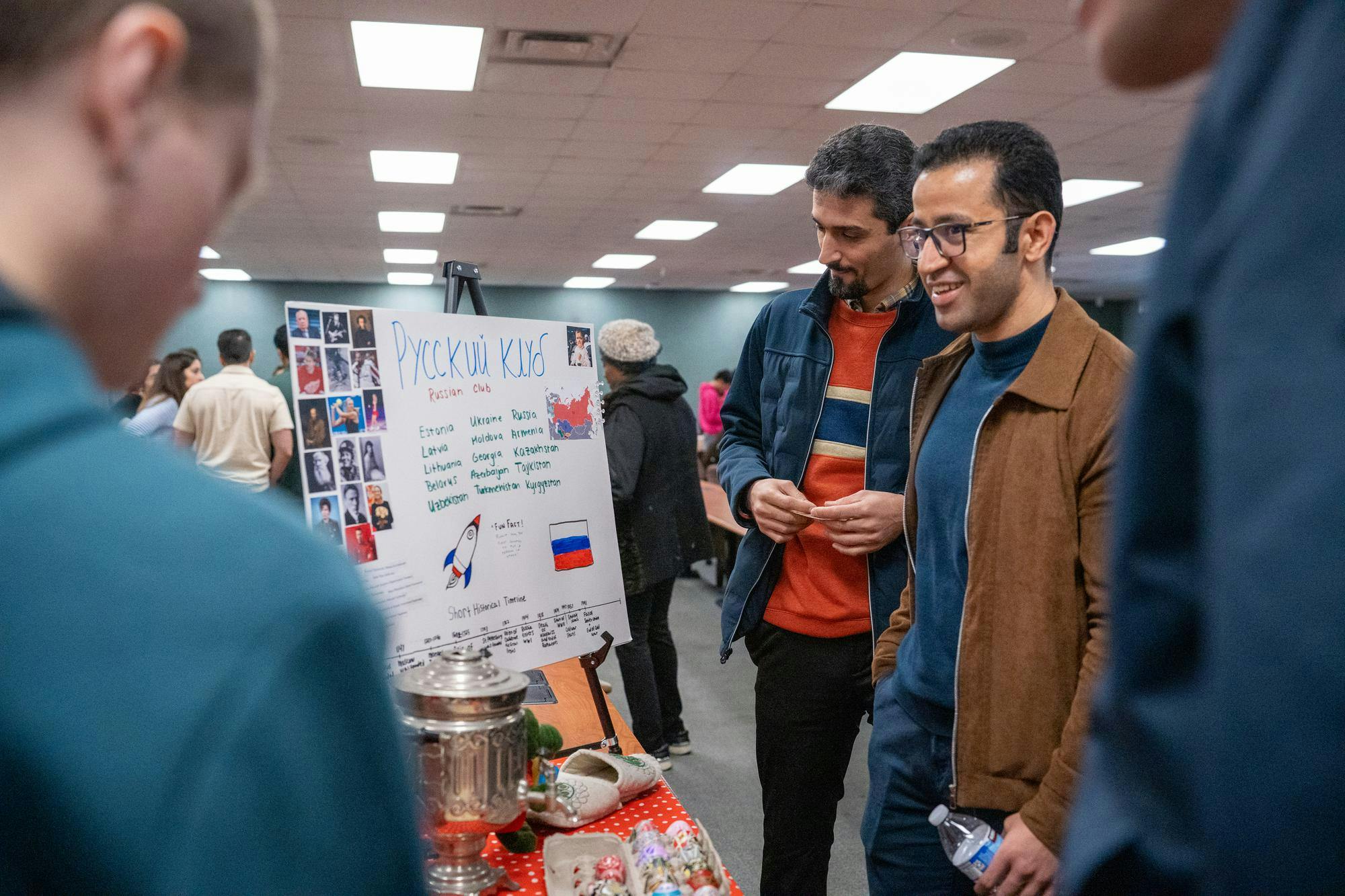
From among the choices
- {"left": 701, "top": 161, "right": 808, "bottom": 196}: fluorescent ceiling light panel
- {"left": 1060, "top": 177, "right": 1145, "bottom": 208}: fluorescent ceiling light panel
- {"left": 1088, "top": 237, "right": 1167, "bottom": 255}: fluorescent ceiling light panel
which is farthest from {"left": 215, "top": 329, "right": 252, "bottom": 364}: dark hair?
{"left": 1088, "top": 237, "right": 1167, "bottom": 255}: fluorescent ceiling light panel

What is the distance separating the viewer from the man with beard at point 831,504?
1.74 m

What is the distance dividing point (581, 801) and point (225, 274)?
13.1 metres

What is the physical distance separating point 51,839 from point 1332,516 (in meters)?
0.44

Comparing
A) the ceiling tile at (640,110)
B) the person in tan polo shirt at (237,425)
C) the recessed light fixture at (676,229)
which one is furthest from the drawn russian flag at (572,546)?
the recessed light fixture at (676,229)

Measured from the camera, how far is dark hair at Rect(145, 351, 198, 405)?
4.86m

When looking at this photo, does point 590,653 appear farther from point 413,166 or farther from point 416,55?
point 413,166

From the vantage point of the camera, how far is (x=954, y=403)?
1.47 meters

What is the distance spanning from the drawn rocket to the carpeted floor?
0.88m

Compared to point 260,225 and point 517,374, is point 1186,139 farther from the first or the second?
point 260,225

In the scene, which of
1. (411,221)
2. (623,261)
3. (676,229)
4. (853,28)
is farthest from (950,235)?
(623,261)

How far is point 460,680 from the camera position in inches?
48.4

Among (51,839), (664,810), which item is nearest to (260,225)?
(664,810)

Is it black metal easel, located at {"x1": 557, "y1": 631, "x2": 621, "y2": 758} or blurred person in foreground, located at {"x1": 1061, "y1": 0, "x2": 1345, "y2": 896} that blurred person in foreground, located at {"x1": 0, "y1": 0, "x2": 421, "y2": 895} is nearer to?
blurred person in foreground, located at {"x1": 1061, "y1": 0, "x2": 1345, "y2": 896}

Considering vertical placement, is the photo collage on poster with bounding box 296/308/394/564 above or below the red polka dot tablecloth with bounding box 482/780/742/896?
above
